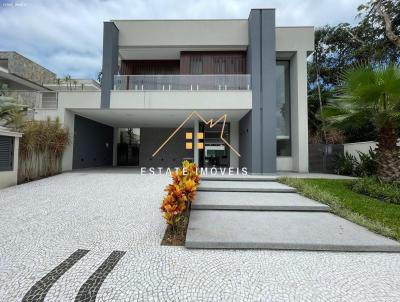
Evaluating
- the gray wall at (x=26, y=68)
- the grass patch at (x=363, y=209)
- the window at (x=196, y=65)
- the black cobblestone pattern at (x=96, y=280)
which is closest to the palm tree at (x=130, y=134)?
the gray wall at (x=26, y=68)

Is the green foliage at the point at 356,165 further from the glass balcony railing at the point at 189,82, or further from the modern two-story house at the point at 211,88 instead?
the glass balcony railing at the point at 189,82

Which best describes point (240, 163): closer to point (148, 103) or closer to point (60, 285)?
point (148, 103)

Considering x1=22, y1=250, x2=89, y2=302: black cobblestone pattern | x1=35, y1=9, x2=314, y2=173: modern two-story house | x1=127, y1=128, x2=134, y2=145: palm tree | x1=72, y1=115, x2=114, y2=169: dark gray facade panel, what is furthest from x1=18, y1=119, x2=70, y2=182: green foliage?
x1=127, y1=128, x2=134, y2=145: palm tree

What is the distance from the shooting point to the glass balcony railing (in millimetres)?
10355

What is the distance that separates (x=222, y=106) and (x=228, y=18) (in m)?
4.87

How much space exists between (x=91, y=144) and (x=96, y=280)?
1225 cm

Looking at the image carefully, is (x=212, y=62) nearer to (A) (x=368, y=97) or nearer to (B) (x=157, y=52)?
(B) (x=157, y=52)

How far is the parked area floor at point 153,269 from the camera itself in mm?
2240

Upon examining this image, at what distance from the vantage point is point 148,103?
33.3ft

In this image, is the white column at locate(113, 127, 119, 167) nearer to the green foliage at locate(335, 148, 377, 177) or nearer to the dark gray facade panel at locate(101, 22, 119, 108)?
the dark gray facade panel at locate(101, 22, 119, 108)

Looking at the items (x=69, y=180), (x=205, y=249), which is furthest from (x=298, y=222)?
(x=69, y=180)

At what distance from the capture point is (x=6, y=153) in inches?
277

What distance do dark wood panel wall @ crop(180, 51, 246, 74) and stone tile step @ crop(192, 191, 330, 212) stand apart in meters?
8.09

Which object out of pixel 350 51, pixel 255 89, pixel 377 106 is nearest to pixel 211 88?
pixel 255 89
